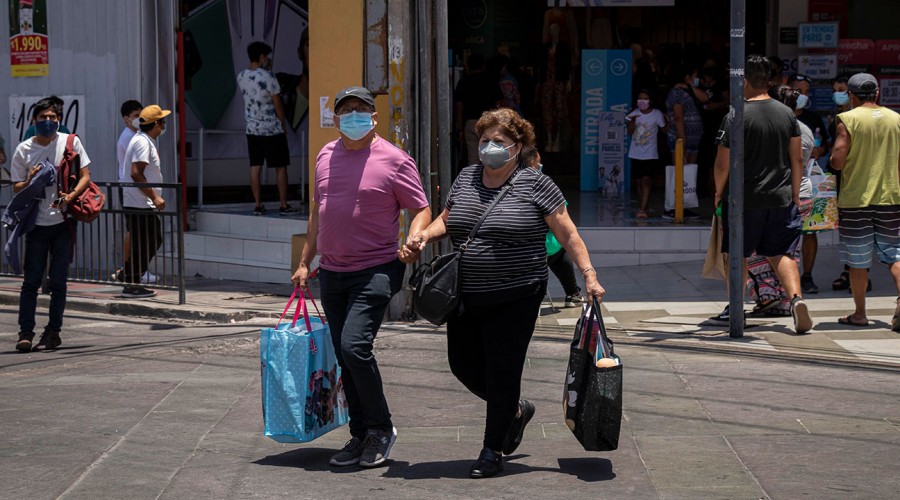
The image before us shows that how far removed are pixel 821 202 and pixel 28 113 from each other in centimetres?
957

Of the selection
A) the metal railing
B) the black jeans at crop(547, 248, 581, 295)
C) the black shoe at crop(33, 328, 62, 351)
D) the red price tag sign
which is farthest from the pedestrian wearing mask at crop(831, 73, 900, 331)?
A: the red price tag sign

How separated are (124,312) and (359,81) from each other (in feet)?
10.2

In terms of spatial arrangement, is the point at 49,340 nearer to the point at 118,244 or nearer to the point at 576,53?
the point at 118,244

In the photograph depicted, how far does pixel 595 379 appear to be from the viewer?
5879mm

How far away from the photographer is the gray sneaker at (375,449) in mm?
6207

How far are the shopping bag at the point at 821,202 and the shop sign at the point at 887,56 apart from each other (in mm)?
5936

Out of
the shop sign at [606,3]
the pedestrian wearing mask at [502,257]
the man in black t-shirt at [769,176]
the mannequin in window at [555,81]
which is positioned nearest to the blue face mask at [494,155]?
the pedestrian wearing mask at [502,257]

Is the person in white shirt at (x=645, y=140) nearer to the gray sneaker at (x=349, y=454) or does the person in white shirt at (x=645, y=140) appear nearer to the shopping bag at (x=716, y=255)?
the shopping bag at (x=716, y=255)

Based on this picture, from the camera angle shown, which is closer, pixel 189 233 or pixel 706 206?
pixel 189 233

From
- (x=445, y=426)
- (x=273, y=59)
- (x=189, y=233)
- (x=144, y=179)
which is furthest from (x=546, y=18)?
(x=445, y=426)

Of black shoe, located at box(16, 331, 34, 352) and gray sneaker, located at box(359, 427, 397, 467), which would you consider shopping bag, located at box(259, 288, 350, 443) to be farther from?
black shoe, located at box(16, 331, 34, 352)

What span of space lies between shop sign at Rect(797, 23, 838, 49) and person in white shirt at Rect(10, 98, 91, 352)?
1015 centimetres

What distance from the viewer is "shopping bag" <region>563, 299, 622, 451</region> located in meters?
5.88

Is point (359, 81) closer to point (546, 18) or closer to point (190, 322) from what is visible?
point (190, 322)
